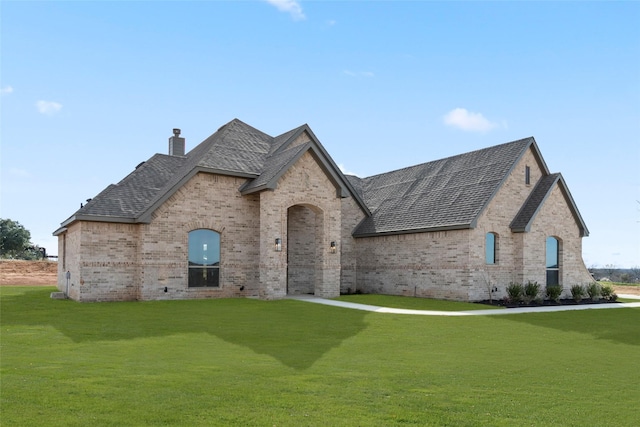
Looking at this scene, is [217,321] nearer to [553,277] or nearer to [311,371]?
[311,371]

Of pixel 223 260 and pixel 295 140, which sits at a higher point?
pixel 295 140

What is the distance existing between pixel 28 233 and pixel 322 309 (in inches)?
2356

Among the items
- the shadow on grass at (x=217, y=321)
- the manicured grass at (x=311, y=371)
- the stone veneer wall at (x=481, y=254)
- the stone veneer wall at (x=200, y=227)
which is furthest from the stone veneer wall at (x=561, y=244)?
the stone veneer wall at (x=200, y=227)

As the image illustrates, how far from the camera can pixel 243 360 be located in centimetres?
977

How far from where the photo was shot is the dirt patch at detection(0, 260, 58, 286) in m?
40.4

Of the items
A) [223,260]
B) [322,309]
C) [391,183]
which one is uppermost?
[391,183]

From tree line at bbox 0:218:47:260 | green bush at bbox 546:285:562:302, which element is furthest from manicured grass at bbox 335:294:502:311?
tree line at bbox 0:218:47:260

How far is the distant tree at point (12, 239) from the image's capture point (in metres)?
63.6

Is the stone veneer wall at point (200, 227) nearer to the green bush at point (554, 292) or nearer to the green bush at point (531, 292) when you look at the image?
the green bush at point (531, 292)

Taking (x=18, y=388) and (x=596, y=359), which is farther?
(x=596, y=359)

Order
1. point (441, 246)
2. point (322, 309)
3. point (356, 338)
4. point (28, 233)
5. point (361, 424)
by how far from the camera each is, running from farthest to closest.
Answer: point (28, 233)
point (441, 246)
point (322, 309)
point (356, 338)
point (361, 424)

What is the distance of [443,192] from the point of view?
26578mm

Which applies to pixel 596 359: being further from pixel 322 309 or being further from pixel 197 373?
pixel 322 309

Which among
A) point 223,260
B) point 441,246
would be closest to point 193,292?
point 223,260
